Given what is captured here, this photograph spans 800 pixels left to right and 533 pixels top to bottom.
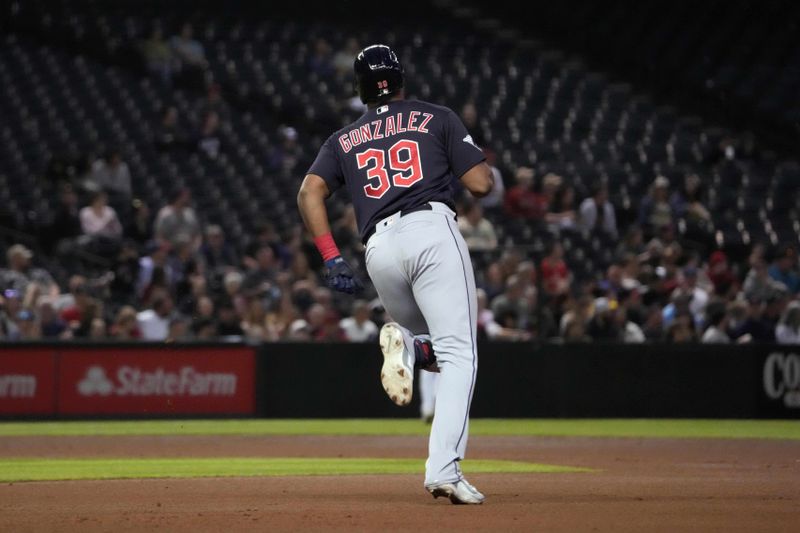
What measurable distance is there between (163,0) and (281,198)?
7.84 m

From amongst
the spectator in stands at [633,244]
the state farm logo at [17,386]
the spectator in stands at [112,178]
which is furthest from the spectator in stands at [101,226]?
the spectator in stands at [633,244]

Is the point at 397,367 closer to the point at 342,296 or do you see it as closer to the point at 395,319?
the point at 395,319

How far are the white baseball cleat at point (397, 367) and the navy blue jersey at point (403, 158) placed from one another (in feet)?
1.83

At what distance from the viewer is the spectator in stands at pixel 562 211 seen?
64.1ft

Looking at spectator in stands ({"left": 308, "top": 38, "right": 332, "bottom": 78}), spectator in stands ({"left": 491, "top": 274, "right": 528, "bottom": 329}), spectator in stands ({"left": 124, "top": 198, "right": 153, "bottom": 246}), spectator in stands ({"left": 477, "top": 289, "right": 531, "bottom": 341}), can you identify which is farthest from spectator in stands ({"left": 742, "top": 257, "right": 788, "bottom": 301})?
spectator in stands ({"left": 308, "top": 38, "right": 332, "bottom": 78})

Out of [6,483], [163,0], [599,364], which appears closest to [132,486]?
[6,483]

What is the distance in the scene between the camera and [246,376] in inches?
638

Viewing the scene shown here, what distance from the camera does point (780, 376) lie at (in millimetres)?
16719

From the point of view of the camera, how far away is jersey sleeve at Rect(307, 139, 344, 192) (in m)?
7.05

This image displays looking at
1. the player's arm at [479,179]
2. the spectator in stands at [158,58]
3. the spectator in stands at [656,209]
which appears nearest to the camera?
the player's arm at [479,179]

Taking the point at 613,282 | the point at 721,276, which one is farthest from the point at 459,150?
the point at 721,276

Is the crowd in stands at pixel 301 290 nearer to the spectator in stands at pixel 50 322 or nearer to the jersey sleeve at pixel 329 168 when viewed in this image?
the spectator in stands at pixel 50 322

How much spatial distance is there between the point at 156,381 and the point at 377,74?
9.49m

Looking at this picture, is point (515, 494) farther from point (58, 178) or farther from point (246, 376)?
point (58, 178)
